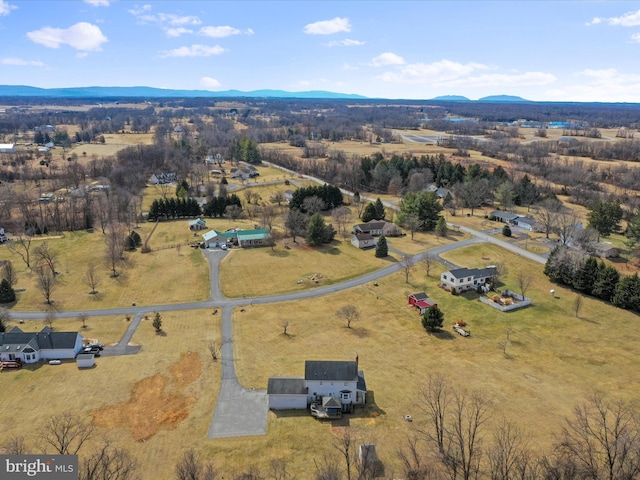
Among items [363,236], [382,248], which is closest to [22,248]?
[363,236]

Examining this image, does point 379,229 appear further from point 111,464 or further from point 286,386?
point 111,464

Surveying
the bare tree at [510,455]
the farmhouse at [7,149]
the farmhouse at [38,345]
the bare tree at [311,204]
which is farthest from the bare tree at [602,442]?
the farmhouse at [7,149]

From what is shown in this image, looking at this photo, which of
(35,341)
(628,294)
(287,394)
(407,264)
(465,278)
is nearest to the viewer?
(287,394)

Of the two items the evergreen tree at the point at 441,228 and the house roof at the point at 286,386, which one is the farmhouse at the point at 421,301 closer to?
the house roof at the point at 286,386

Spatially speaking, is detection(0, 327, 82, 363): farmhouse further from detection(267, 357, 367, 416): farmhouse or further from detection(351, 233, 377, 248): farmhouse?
detection(351, 233, 377, 248): farmhouse

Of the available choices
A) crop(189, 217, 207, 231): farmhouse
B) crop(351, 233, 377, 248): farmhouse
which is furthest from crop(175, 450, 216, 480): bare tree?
crop(189, 217, 207, 231): farmhouse

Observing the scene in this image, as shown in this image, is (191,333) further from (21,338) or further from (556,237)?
(556,237)
